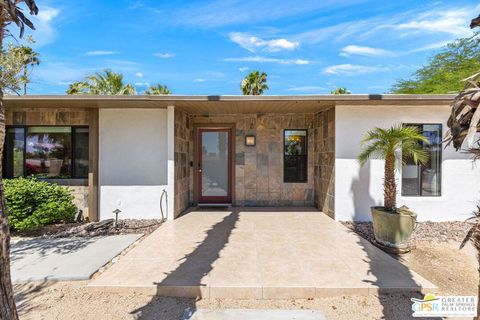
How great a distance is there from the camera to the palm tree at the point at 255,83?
57.7 ft

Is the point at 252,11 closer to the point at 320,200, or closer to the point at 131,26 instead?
the point at 131,26

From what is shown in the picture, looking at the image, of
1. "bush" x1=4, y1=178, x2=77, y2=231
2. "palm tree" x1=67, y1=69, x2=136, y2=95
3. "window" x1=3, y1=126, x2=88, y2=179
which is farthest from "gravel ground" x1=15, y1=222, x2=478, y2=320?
"palm tree" x1=67, y1=69, x2=136, y2=95

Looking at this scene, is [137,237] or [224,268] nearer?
[224,268]

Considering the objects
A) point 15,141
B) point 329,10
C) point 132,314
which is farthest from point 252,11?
point 132,314

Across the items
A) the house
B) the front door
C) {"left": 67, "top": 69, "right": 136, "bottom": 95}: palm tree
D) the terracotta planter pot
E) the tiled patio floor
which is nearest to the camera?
the tiled patio floor

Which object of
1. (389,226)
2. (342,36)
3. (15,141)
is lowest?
(389,226)

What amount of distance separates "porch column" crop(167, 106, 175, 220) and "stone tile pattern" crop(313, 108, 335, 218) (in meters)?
3.85

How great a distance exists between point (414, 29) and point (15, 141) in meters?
12.9

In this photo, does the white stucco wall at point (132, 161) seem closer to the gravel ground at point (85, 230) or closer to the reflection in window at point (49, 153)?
the gravel ground at point (85, 230)

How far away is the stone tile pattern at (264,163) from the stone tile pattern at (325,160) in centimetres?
27

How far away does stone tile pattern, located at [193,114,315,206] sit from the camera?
7277mm

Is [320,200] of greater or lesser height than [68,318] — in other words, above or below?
above

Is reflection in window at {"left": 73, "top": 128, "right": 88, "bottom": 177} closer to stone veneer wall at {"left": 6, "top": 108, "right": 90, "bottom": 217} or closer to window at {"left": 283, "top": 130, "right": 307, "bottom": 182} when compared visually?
stone veneer wall at {"left": 6, "top": 108, "right": 90, "bottom": 217}

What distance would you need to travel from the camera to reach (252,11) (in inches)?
291
